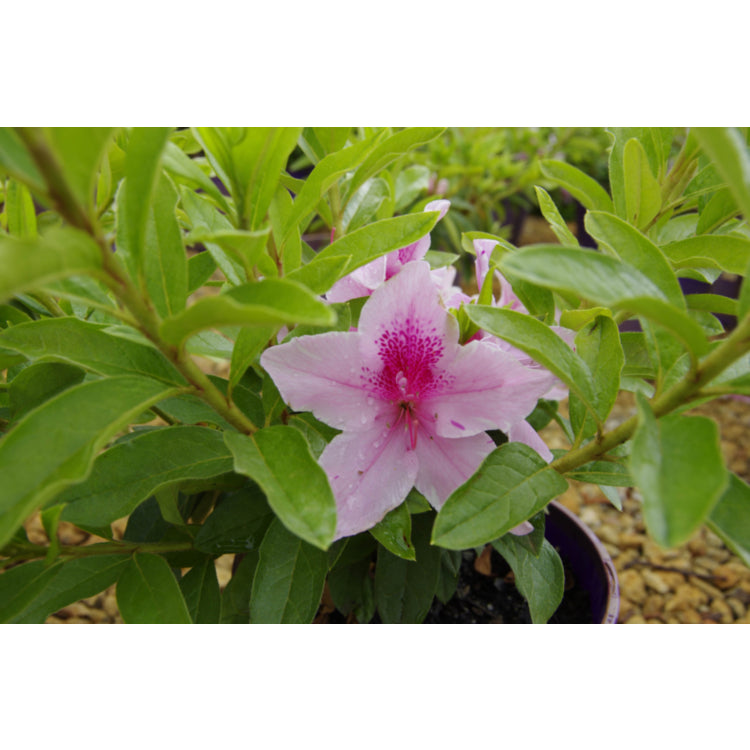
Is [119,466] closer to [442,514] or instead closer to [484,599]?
[442,514]

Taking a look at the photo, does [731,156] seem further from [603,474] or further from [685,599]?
[685,599]

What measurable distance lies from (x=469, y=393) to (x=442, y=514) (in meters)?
0.13

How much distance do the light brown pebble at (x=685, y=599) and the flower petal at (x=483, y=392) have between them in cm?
113

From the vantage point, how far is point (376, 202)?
0.74m

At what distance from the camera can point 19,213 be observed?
2.05ft

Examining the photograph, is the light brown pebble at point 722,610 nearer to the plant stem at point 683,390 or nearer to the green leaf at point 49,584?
the plant stem at point 683,390

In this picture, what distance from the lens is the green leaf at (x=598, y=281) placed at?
0.36 metres

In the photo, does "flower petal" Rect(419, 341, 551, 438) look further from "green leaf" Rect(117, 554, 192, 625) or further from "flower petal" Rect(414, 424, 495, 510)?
"green leaf" Rect(117, 554, 192, 625)

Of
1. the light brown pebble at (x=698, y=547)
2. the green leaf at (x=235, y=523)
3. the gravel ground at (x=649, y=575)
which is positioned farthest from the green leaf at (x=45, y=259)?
the light brown pebble at (x=698, y=547)

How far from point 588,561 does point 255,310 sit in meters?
0.72

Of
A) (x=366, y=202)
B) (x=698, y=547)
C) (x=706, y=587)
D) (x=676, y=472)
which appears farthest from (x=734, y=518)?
(x=698, y=547)

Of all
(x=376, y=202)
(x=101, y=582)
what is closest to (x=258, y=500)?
(x=101, y=582)

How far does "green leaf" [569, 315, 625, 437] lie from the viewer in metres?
0.51

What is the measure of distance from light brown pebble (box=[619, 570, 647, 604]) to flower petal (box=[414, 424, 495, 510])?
1.07 metres
